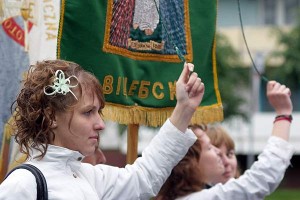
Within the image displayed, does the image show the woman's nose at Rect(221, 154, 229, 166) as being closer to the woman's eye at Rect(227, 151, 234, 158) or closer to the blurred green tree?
the woman's eye at Rect(227, 151, 234, 158)

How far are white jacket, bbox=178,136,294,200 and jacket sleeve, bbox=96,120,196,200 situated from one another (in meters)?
0.85

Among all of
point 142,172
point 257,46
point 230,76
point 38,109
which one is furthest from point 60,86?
point 257,46

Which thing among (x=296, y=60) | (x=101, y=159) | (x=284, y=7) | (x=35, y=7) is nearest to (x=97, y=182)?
(x=101, y=159)

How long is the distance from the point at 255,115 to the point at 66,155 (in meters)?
26.2

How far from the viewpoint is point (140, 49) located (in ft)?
12.3

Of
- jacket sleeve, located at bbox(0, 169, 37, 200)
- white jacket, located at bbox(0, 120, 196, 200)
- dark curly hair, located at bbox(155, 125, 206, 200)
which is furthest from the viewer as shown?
dark curly hair, located at bbox(155, 125, 206, 200)

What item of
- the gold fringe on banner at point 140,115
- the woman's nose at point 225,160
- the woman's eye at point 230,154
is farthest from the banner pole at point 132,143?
the woman's eye at point 230,154

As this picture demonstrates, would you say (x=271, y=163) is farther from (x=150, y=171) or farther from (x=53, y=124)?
(x=53, y=124)

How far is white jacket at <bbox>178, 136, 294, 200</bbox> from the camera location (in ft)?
12.4

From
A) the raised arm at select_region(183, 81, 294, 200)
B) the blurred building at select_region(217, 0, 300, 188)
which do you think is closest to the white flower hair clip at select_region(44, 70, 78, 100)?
the raised arm at select_region(183, 81, 294, 200)

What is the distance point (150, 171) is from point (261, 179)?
97 cm

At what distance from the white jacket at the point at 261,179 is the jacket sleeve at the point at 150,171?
854 mm

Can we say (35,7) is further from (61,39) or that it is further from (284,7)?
(284,7)

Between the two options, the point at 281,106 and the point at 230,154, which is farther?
the point at 230,154
